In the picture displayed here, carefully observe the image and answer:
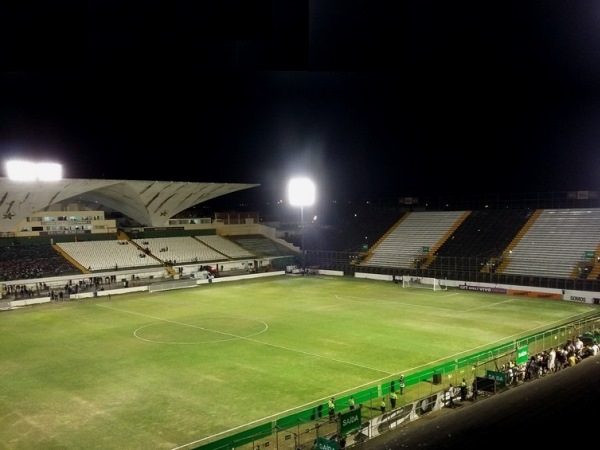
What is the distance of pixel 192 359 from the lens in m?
23.5

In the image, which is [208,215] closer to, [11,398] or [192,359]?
[192,359]

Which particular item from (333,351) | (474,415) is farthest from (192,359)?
(474,415)

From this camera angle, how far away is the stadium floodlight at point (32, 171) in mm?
42656

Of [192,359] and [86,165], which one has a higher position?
[86,165]

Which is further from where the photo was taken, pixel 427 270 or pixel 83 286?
pixel 427 270

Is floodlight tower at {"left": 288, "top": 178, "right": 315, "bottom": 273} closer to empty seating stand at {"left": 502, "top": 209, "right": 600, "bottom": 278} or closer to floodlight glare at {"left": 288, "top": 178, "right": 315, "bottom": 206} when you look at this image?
floodlight glare at {"left": 288, "top": 178, "right": 315, "bottom": 206}

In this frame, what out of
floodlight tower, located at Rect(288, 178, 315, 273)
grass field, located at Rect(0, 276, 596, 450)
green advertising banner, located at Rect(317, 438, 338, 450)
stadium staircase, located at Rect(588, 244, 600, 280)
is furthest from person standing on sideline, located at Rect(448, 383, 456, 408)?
floodlight tower, located at Rect(288, 178, 315, 273)

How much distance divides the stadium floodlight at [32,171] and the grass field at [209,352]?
36.8 feet

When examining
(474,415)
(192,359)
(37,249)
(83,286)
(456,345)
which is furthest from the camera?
(37,249)

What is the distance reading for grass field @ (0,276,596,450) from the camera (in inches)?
647

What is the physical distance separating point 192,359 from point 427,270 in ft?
102

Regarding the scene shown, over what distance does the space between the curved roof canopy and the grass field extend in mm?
11770

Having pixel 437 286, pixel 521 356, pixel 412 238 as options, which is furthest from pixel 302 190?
pixel 521 356

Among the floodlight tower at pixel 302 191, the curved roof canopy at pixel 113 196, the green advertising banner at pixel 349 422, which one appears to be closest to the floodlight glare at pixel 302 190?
the floodlight tower at pixel 302 191
